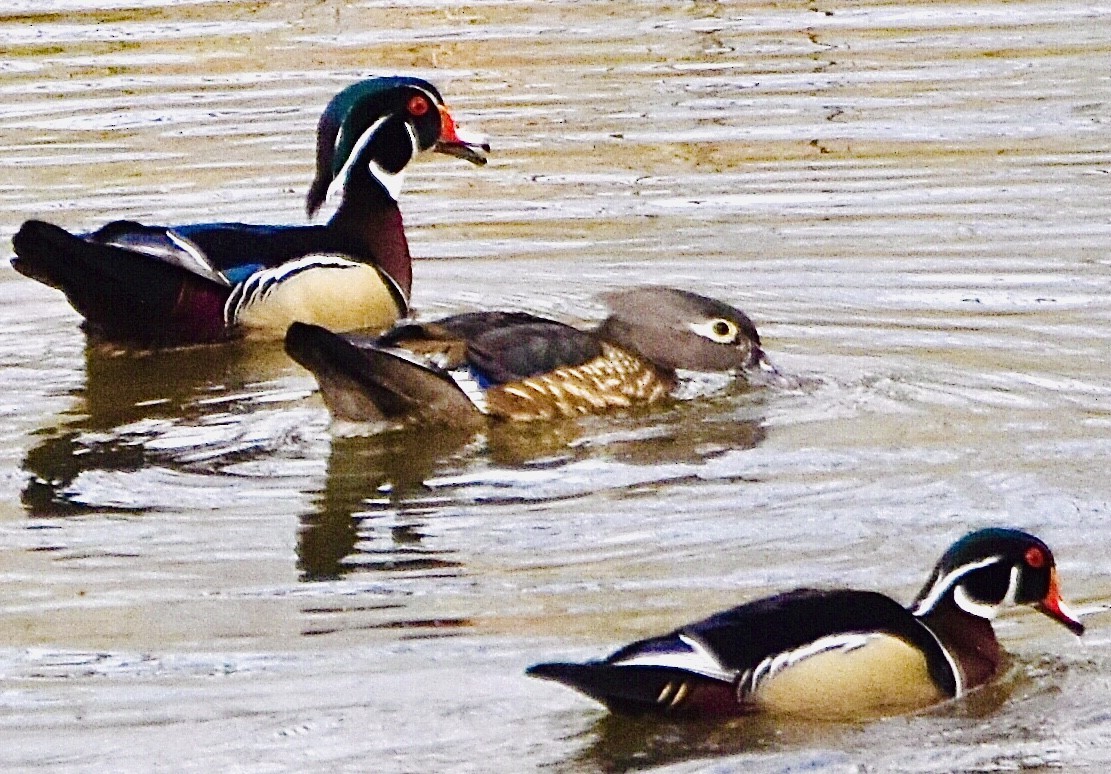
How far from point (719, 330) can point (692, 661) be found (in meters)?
3.26

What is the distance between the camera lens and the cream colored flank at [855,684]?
5.85 metres

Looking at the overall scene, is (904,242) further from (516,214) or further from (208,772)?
(208,772)

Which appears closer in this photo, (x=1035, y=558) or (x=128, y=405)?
(x=1035, y=558)

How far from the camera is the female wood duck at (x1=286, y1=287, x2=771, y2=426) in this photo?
27.0 ft

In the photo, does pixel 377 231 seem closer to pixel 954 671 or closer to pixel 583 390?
pixel 583 390

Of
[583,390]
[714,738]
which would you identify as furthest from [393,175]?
[714,738]

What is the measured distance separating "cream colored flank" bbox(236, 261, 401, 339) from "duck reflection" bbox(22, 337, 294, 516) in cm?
11

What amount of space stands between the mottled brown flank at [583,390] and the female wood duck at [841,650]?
2.44m

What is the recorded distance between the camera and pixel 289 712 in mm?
5965

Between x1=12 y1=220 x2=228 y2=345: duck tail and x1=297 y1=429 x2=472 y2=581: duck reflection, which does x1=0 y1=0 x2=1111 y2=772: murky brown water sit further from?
x1=12 y1=220 x2=228 y2=345: duck tail

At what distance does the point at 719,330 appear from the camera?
8898 millimetres

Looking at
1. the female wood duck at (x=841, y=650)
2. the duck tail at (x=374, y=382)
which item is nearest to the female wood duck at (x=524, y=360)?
the duck tail at (x=374, y=382)

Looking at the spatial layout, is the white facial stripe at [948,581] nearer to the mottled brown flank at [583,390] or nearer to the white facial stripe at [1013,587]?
the white facial stripe at [1013,587]

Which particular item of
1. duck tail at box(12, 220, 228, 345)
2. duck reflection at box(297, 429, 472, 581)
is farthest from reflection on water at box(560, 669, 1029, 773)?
duck tail at box(12, 220, 228, 345)
